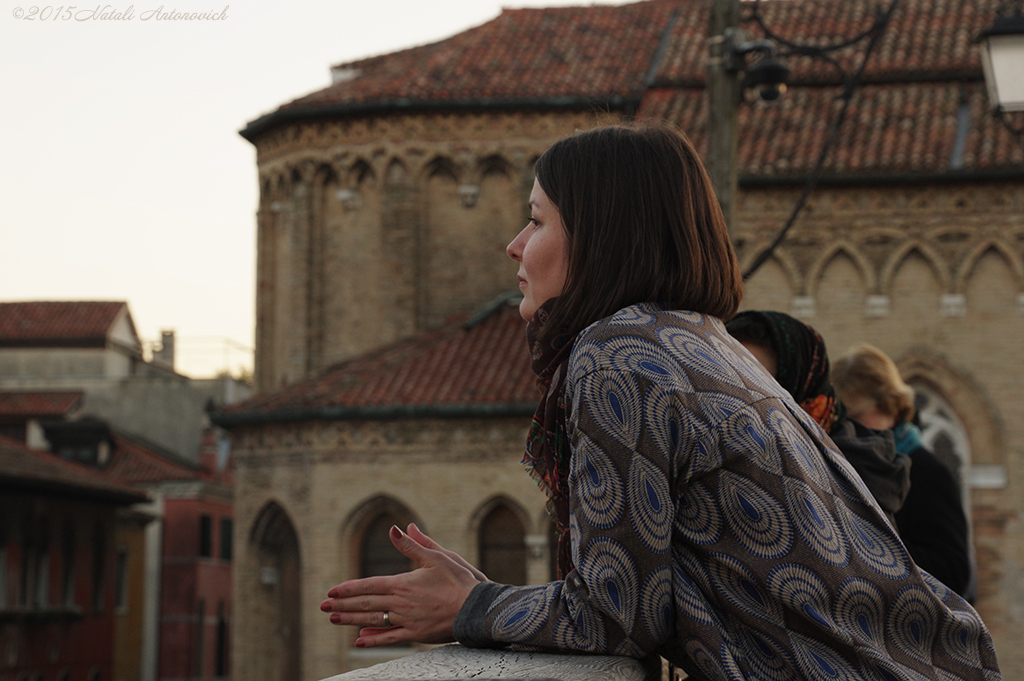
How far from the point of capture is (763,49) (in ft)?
32.6

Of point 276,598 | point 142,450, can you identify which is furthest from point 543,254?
point 142,450

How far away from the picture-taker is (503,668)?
175 cm

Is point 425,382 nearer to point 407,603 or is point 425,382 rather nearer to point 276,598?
point 276,598

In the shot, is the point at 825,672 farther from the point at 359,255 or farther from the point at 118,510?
the point at 118,510

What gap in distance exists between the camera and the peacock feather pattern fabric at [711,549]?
6.07 feet

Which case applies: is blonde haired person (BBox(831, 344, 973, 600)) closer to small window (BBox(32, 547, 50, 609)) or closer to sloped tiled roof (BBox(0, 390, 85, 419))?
small window (BBox(32, 547, 50, 609))

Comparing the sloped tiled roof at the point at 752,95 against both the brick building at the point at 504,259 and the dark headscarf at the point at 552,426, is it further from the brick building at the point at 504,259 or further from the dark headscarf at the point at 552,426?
the dark headscarf at the point at 552,426

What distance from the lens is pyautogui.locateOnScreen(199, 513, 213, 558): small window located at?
4359 centimetres

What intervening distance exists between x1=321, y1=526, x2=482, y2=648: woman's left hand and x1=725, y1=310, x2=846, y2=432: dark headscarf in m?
1.66

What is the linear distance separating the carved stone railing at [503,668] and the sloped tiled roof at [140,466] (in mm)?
42786

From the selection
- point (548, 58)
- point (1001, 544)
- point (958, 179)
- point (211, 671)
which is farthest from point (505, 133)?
point (211, 671)

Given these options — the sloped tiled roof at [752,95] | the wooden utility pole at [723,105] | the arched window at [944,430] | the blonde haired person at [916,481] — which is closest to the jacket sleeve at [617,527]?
the blonde haired person at [916,481]

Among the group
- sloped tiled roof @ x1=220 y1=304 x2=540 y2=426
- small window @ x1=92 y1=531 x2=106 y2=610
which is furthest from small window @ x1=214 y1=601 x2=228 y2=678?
sloped tiled roof @ x1=220 y1=304 x2=540 y2=426

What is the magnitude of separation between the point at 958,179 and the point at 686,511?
18235 millimetres
